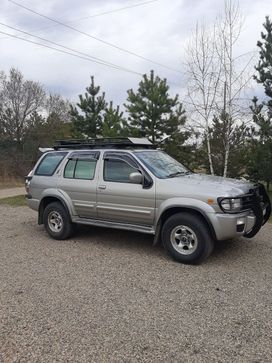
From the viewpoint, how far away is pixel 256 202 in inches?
205

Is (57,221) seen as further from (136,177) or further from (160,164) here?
(160,164)

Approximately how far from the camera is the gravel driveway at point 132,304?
2.92m

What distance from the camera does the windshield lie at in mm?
5684

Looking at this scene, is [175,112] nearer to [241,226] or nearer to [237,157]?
[237,157]

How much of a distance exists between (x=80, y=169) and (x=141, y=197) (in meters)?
1.58

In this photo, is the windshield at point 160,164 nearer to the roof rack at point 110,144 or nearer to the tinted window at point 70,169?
the roof rack at point 110,144

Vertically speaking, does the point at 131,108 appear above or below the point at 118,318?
above

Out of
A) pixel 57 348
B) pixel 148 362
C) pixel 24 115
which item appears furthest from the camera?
pixel 24 115

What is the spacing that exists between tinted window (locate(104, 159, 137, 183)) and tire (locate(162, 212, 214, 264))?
1126 millimetres

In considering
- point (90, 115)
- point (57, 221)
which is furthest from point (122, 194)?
point (90, 115)

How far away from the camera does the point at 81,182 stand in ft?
20.7

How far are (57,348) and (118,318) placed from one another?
2.37 feet

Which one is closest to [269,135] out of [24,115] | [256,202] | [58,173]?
[256,202]

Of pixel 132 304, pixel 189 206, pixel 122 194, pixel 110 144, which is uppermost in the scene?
pixel 110 144
